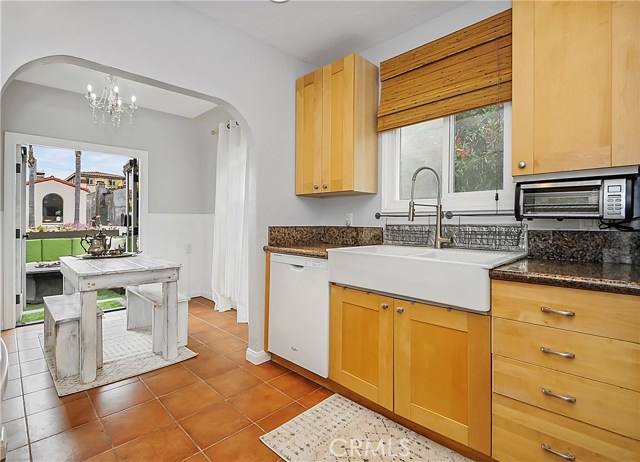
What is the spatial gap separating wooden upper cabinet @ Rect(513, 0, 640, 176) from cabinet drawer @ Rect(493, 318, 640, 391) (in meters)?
0.80

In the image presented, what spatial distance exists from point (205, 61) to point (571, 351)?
2670 millimetres

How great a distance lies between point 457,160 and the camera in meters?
2.28

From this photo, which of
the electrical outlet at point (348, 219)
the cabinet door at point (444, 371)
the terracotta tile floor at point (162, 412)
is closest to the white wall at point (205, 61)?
the electrical outlet at point (348, 219)

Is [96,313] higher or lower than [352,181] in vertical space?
lower

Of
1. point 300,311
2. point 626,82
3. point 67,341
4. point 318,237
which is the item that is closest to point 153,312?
point 67,341

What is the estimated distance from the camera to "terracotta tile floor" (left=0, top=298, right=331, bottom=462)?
1578 millimetres

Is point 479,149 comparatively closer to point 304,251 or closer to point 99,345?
point 304,251

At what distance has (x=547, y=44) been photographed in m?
1.56

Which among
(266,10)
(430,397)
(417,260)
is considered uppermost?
(266,10)

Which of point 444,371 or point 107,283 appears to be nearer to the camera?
point 444,371

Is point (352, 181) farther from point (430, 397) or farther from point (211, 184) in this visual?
Result: point (211, 184)

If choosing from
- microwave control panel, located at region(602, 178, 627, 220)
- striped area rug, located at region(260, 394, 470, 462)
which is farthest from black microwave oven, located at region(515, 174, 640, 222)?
striped area rug, located at region(260, 394, 470, 462)

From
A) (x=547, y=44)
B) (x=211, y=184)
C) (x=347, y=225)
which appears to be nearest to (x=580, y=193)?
(x=547, y=44)

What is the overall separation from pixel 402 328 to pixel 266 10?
2.27 meters
